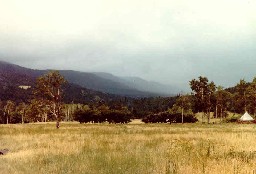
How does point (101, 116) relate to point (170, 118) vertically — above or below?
above

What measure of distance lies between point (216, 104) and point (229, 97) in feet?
20.1

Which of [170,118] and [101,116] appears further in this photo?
[101,116]

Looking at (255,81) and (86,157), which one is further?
(255,81)

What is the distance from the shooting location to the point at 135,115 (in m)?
175

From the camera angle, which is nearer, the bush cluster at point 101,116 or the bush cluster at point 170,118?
the bush cluster at point 170,118

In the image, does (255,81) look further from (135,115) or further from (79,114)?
(135,115)

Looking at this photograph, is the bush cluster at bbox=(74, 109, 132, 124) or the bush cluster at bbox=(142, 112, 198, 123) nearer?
the bush cluster at bbox=(142, 112, 198, 123)

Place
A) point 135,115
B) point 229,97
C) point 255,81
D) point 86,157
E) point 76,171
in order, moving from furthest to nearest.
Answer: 1. point 135,115
2. point 229,97
3. point 255,81
4. point 86,157
5. point 76,171

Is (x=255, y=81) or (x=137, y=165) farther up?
(x=255, y=81)

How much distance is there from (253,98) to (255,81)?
259 inches

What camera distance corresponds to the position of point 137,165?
14641 millimetres

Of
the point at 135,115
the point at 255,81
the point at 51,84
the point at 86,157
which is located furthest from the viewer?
the point at 135,115

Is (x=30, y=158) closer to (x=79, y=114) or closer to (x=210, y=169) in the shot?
(x=210, y=169)

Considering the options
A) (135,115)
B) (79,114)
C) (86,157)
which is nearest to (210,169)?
(86,157)
